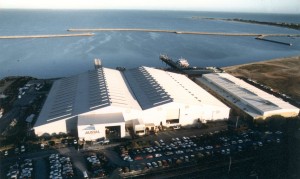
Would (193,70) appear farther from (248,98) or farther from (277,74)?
(248,98)

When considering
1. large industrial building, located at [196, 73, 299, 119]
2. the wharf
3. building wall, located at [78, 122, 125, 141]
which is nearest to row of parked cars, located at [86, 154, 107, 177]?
building wall, located at [78, 122, 125, 141]

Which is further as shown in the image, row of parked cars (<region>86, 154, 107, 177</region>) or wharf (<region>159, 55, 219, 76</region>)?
wharf (<region>159, 55, 219, 76</region>)

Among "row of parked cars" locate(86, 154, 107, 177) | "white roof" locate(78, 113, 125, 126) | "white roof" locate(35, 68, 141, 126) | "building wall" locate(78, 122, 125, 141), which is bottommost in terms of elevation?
"row of parked cars" locate(86, 154, 107, 177)

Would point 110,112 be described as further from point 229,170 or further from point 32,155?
point 229,170

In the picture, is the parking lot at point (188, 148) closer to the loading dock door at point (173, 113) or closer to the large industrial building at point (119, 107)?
the large industrial building at point (119, 107)

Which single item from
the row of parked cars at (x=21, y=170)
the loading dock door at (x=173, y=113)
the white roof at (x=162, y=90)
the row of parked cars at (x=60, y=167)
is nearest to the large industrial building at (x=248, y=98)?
the white roof at (x=162, y=90)

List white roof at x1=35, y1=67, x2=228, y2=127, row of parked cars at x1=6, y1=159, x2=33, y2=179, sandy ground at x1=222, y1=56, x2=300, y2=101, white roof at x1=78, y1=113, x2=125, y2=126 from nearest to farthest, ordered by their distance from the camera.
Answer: row of parked cars at x1=6, y1=159, x2=33, y2=179, white roof at x1=78, y1=113, x2=125, y2=126, white roof at x1=35, y1=67, x2=228, y2=127, sandy ground at x1=222, y1=56, x2=300, y2=101

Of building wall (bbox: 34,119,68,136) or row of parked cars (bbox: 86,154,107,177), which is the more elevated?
building wall (bbox: 34,119,68,136)

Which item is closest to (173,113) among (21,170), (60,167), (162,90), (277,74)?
(162,90)

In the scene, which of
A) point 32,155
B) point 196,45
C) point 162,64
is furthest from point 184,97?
point 196,45

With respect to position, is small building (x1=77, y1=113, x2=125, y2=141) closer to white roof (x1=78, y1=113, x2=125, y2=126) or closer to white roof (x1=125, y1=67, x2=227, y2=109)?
white roof (x1=78, y1=113, x2=125, y2=126)
